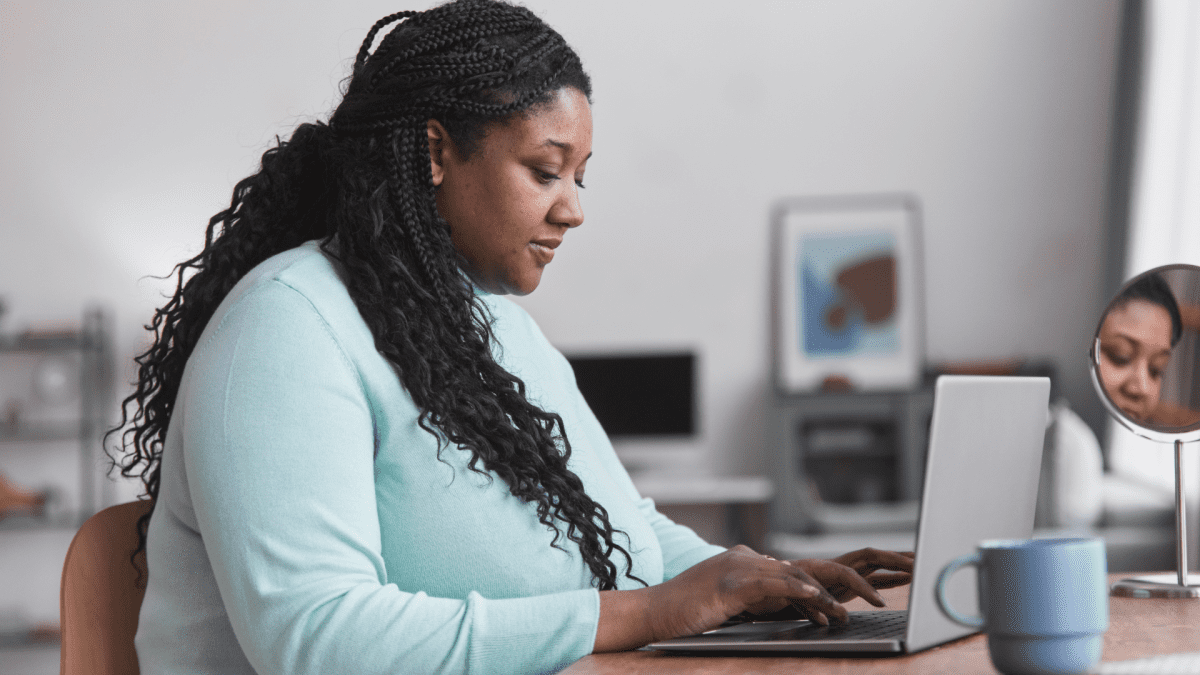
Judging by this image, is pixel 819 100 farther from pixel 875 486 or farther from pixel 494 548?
pixel 494 548

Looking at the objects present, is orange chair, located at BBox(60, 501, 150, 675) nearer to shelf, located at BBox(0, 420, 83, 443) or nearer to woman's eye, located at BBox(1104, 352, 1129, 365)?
woman's eye, located at BBox(1104, 352, 1129, 365)

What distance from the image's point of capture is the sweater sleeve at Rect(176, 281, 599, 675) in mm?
823

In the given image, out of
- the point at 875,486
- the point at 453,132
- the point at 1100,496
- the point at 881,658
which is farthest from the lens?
the point at 875,486

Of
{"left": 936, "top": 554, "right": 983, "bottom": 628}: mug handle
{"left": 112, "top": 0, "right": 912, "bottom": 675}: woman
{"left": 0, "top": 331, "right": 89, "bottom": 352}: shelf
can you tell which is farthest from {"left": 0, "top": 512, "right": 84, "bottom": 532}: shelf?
{"left": 936, "top": 554, "right": 983, "bottom": 628}: mug handle

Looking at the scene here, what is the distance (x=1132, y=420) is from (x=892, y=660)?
0.57 metres

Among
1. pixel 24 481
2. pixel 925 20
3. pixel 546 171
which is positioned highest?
pixel 925 20

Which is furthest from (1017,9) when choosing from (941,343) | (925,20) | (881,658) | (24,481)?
(24,481)

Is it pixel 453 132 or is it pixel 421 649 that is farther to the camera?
pixel 453 132

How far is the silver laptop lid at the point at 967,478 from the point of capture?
712 millimetres

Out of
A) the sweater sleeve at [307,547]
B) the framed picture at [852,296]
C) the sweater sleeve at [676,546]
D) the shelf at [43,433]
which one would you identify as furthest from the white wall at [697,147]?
the sweater sleeve at [307,547]

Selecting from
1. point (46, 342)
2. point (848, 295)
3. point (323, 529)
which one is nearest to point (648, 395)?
point (848, 295)

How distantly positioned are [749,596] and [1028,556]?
0.27m

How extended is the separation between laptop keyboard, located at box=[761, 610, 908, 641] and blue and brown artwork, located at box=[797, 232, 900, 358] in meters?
3.36

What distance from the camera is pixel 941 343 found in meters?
4.32
